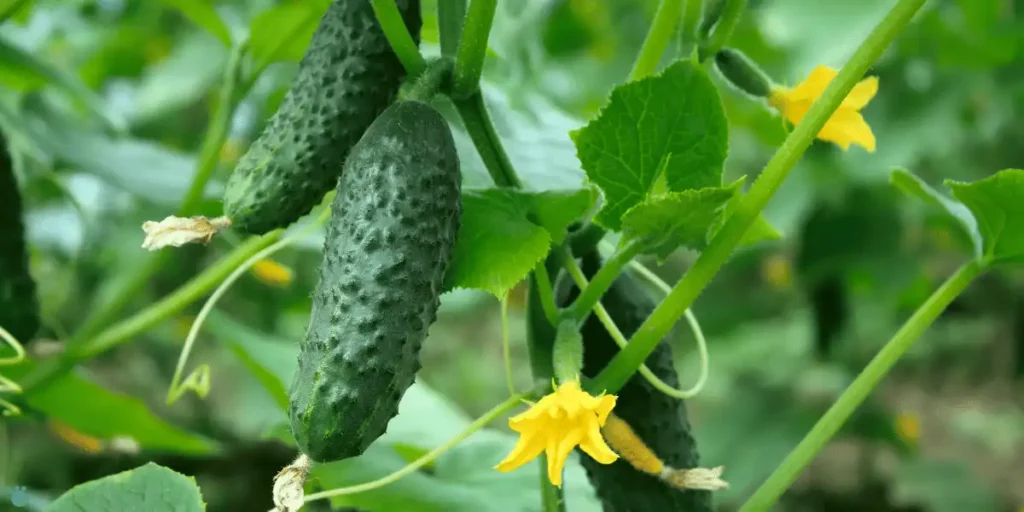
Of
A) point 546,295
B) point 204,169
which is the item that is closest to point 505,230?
point 546,295

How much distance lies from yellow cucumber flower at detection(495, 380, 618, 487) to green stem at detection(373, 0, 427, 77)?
243 mm

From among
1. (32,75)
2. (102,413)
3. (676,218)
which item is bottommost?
(676,218)

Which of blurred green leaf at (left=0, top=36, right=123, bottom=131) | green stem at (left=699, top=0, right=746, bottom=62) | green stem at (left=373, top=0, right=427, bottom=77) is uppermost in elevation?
blurred green leaf at (left=0, top=36, right=123, bottom=131)

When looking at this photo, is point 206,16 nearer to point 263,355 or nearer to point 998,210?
point 263,355

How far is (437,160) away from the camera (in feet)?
1.94

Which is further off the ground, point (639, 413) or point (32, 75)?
point (32, 75)

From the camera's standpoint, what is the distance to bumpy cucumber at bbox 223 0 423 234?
0.65 meters

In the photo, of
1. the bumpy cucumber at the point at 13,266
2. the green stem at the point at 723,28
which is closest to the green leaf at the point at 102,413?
the bumpy cucumber at the point at 13,266

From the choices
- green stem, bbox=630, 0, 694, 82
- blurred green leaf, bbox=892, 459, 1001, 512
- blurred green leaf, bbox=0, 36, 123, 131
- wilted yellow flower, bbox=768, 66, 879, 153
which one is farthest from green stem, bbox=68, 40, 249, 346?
blurred green leaf, bbox=892, 459, 1001, 512

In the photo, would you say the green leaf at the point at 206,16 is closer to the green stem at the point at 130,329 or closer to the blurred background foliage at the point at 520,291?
the blurred background foliage at the point at 520,291

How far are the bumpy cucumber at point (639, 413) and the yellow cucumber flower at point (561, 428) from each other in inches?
7.3

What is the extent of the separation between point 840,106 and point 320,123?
36 cm

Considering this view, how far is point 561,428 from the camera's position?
0.56 m

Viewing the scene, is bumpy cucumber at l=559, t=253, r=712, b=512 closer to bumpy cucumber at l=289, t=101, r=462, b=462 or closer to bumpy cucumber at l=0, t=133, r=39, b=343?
bumpy cucumber at l=289, t=101, r=462, b=462
